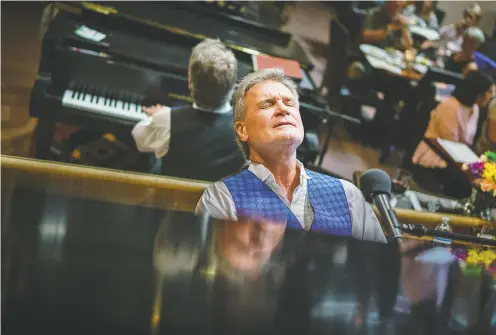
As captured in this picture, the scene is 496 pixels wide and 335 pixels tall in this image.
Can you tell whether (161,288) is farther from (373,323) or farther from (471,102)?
(471,102)

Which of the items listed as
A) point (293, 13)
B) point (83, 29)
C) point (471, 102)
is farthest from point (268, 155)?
point (293, 13)

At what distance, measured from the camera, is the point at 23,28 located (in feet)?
17.7

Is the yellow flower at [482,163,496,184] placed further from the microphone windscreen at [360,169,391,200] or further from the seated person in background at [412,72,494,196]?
the seated person in background at [412,72,494,196]

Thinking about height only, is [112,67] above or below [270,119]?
below

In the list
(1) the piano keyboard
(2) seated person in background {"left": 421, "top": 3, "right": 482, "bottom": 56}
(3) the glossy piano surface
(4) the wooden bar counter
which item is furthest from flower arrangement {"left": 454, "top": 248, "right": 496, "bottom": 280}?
(2) seated person in background {"left": 421, "top": 3, "right": 482, "bottom": 56}

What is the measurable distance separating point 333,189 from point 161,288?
0.74 metres

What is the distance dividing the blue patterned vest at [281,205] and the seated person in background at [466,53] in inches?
183

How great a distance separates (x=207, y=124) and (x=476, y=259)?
1510mm

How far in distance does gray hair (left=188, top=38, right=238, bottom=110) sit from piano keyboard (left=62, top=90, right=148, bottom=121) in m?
0.76

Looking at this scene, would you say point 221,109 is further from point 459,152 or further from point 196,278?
point 459,152

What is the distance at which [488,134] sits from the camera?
418 centimetres

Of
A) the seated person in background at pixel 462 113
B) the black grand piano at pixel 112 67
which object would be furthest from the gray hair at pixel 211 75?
the seated person in background at pixel 462 113

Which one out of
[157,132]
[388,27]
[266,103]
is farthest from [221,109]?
[388,27]

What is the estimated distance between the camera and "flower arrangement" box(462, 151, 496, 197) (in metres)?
2.38
